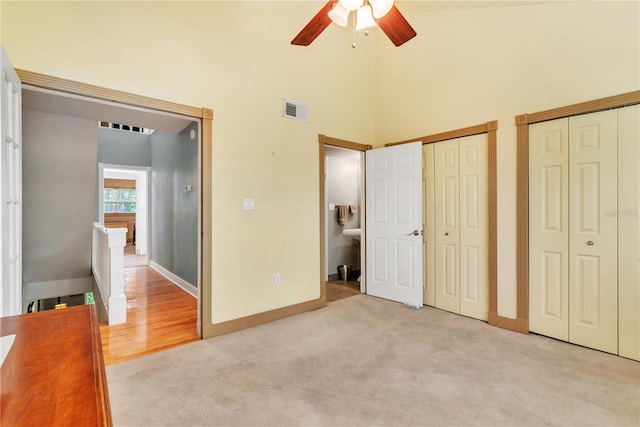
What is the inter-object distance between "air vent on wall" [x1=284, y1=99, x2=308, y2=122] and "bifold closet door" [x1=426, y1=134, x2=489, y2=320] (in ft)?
5.23

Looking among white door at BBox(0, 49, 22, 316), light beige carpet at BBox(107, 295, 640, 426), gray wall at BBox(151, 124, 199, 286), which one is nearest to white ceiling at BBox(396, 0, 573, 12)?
gray wall at BBox(151, 124, 199, 286)

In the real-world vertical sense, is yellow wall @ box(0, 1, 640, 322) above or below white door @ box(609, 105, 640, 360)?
above

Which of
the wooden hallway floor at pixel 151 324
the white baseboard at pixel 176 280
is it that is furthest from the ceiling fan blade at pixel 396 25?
the white baseboard at pixel 176 280

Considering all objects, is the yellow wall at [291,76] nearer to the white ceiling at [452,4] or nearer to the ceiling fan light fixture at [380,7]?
the white ceiling at [452,4]

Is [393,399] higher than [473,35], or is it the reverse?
[473,35]

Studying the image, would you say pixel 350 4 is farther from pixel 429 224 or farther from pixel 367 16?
pixel 429 224

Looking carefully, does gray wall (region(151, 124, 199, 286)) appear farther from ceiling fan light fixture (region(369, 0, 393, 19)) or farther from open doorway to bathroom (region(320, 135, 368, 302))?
ceiling fan light fixture (region(369, 0, 393, 19))

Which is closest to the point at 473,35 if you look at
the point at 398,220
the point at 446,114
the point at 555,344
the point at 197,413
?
the point at 446,114

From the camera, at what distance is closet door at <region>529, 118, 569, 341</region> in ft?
8.70

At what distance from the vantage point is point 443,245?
11.5 feet

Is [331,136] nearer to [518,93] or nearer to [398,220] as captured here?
[398,220]

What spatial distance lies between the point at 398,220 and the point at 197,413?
2853 millimetres

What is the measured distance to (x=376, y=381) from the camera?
2.03 m

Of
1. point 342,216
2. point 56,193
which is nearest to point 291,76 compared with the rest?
point 342,216
